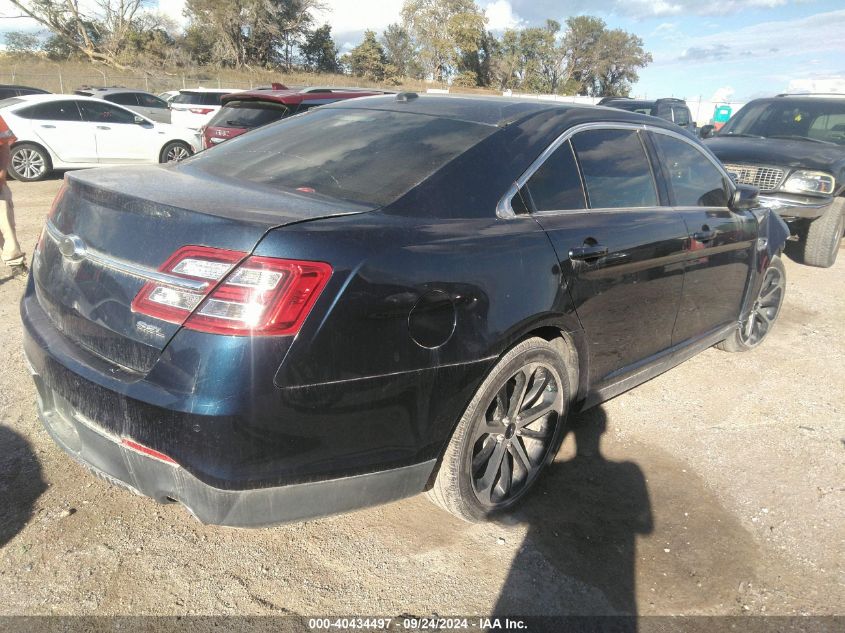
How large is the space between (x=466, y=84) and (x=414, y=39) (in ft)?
26.0

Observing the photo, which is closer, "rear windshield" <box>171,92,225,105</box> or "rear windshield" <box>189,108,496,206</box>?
"rear windshield" <box>189,108,496,206</box>

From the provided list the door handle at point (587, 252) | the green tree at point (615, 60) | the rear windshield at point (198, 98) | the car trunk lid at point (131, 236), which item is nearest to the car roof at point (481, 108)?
the door handle at point (587, 252)

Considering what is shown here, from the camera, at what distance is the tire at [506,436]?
2.42m

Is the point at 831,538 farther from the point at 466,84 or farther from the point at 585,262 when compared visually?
the point at 466,84

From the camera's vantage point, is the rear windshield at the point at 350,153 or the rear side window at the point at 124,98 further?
the rear side window at the point at 124,98

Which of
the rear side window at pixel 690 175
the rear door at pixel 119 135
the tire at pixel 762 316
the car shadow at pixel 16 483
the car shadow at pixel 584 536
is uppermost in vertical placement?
the rear side window at pixel 690 175

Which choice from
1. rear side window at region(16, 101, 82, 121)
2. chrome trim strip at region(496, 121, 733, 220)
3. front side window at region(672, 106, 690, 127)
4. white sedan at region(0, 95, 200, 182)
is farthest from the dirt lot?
front side window at region(672, 106, 690, 127)

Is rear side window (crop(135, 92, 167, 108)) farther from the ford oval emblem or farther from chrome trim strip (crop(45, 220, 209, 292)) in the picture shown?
chrome trim strip (crop(45, 220, 209, 292))

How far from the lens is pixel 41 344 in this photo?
2283 mm

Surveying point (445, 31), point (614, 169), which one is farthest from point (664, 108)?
point (445, 31)

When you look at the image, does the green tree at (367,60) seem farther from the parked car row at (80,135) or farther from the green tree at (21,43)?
the parked car row at (80,135)

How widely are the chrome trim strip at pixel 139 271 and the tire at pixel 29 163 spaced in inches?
424

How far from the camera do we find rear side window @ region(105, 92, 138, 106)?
711 inches

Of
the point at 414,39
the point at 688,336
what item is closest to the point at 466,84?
the point at 414,39
